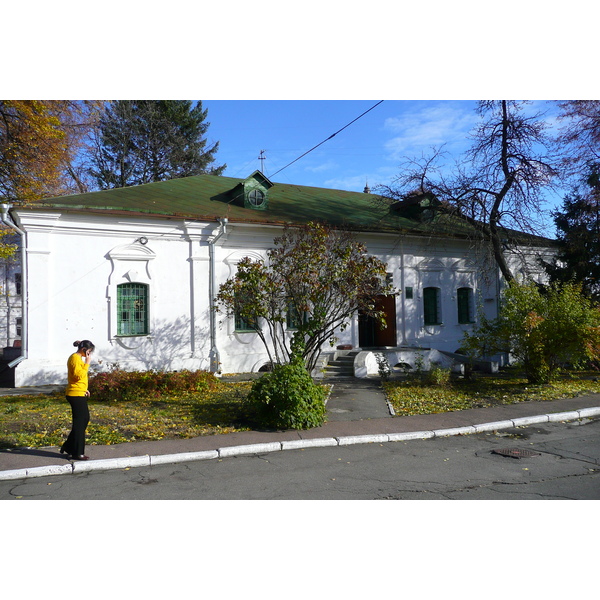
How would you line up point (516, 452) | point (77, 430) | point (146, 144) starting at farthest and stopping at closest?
1. point (146, 144)
2. point (516, 452)
3. point (77, 430)

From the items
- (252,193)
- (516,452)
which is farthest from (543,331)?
(252,193)

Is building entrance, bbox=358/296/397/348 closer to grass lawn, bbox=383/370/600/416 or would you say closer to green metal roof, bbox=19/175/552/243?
green metal roof, bbox=19/175/552/243

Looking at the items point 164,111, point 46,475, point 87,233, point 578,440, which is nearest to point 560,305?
point 578,440

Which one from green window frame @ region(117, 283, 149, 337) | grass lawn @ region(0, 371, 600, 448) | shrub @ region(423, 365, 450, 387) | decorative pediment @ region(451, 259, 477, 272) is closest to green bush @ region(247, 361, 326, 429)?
A: grass lawn @ region(0, 371, 600, 448)

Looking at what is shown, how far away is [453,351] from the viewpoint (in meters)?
19.7

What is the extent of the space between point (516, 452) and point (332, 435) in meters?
2.99

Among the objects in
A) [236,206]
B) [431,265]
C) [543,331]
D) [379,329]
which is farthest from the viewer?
[431,265]

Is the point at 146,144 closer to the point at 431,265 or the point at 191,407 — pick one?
the point at 431,265

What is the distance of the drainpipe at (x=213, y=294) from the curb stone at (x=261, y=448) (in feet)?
25.6

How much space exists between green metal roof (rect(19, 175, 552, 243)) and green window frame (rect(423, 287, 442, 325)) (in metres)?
2.48

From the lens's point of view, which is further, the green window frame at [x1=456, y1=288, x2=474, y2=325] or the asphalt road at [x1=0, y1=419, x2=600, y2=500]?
the green window frame at [x1=456, y1=288, x2=474, y2=325]

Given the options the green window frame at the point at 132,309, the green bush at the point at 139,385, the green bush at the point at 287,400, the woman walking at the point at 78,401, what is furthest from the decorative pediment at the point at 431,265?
the woman walking at the point at 78,401

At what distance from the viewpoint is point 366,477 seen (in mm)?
6480

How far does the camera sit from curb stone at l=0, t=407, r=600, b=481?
680 centimetres
